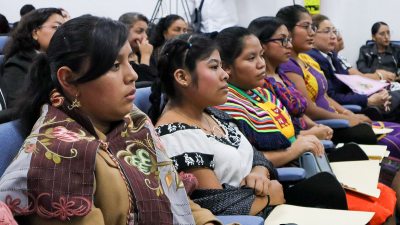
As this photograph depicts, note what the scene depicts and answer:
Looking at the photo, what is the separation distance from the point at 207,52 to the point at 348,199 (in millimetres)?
733

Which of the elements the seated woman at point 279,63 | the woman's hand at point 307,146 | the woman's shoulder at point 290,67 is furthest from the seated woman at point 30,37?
the woman's hand at point 307,146

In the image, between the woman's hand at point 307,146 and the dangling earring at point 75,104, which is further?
the woman's hand at point 307,146

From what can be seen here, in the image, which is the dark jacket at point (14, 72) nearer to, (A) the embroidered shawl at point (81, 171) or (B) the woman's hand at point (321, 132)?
(A) the embroidered shawl at point (81, 171)

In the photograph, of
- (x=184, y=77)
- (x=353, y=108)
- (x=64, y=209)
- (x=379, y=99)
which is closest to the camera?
(x=64, y=209)

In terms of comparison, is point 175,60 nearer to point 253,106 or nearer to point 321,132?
point 253,106

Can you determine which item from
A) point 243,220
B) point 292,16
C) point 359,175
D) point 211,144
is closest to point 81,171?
point 243,220

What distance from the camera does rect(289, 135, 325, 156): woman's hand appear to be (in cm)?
205

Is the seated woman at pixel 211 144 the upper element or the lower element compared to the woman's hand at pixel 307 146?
upper

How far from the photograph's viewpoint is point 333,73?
3.37 meters

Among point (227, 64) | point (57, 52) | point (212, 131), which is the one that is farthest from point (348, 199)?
point (57, 52)

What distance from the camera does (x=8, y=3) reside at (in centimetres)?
461

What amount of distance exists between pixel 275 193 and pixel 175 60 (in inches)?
21.6

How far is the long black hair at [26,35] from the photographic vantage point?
98.1 inches

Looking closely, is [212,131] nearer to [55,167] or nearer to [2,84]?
[55,167]
